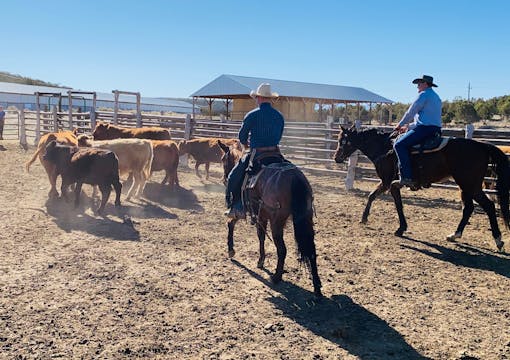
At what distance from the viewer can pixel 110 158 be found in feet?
25.6

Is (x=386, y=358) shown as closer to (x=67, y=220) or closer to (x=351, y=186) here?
(x=67, y=220)

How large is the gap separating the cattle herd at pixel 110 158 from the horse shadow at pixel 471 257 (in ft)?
11.7

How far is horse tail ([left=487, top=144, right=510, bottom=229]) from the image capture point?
6.43m

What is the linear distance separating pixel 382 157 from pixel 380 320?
393cm

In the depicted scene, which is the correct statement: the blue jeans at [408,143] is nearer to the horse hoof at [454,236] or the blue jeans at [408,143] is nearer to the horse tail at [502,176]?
the horse tail at [502,176]

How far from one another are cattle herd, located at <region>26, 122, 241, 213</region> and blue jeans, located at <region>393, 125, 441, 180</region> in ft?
8.87

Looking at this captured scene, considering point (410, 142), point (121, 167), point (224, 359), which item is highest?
point (410, 142)

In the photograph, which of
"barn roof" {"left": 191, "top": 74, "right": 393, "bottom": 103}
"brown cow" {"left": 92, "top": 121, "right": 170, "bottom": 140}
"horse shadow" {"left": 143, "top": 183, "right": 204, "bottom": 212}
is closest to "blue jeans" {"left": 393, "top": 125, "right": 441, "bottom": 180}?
"horse shadow" {"left": 143, "top": 183, "right": 204, "bottom": 212}

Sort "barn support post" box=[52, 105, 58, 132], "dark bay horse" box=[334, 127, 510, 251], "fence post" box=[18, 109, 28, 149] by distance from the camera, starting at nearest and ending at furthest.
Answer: "dark bay horse" box=[334, 127, 510, 251], "fence post" box=[18, 109, 28, 149], "barn support post" box=[52, 105, 58, 132]

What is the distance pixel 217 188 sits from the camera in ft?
36.1

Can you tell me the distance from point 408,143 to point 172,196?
201 inches

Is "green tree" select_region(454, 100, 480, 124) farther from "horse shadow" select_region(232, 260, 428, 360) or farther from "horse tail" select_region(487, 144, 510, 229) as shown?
"horse shadow" select_region(232, 260, 428, 360)

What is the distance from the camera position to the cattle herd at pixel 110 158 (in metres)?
7.80

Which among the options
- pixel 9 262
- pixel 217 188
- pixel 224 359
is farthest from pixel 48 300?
pixel 217 188
